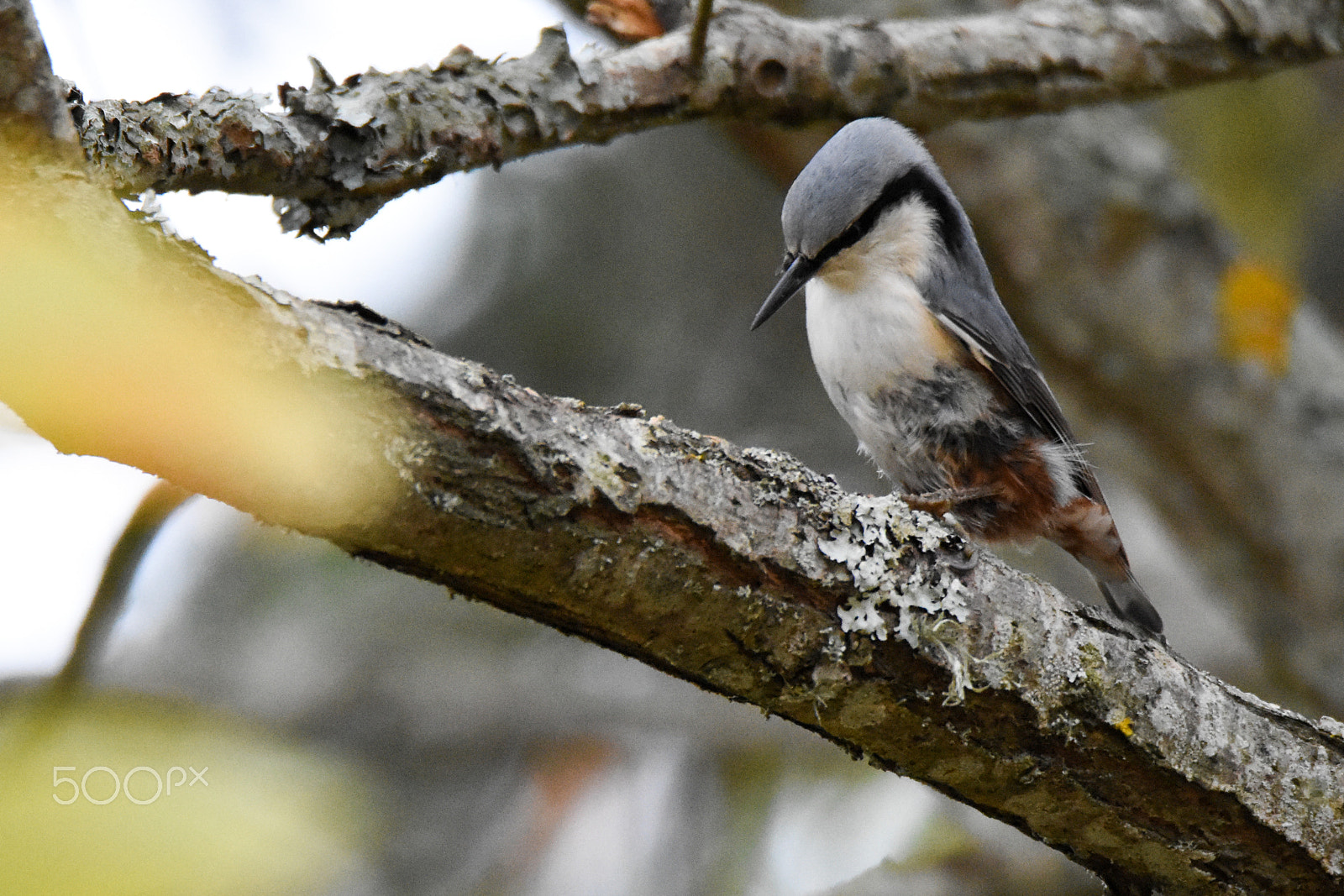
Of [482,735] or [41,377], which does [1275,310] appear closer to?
[482,735]

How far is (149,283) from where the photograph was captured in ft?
2.88

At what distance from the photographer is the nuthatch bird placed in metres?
2.21

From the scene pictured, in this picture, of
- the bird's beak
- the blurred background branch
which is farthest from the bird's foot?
the blurred background branch

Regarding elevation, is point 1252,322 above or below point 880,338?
below

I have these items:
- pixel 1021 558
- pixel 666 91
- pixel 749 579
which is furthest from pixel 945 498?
pixel 1021 558

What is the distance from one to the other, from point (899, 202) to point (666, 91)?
24.7 inches

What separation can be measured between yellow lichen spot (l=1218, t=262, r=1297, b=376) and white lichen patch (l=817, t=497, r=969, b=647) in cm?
236

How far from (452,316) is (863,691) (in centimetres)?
346

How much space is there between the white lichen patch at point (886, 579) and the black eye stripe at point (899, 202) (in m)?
0.98

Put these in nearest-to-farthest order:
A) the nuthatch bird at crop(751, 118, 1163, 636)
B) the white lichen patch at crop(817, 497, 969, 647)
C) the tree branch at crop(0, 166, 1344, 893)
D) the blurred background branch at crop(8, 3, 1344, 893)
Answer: the tree branch at crop(0, 166, 1344, 893) < the white lichen patch at crop(817, 497, 969, 647) < the nuthatch bird at crop(751, 118, 1163, 636) < the blurred background branch at crop(8, 3, 1344, 893)

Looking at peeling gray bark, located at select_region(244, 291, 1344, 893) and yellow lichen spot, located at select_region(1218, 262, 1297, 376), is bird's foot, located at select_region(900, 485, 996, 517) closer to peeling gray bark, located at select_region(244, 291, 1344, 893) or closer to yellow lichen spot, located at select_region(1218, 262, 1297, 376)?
peeling gray bark, located at select_region(244, 291, 1344, 893)

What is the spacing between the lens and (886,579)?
52.5 inches

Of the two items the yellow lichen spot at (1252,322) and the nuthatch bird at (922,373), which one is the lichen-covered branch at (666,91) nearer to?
the nuthatch bird at (922,373)

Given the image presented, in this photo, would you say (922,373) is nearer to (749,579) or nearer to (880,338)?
(880,338)
